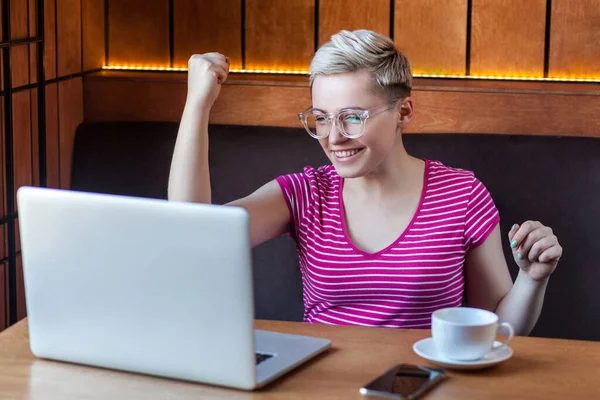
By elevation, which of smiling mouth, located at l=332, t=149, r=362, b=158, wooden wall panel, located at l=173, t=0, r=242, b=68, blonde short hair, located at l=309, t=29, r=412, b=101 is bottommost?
smiling mouth, located at l=332, t=149, r=362, b=158

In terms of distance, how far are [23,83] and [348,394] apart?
154cm

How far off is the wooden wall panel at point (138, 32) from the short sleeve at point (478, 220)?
1.43 m

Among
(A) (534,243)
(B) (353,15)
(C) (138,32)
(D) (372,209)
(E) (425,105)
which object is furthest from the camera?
(C) (138,32)

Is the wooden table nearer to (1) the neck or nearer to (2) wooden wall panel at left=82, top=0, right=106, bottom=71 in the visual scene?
(1) the neck

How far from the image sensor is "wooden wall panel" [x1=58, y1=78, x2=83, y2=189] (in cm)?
268

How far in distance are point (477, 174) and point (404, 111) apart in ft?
2.11

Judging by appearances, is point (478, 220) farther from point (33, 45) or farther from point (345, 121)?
point (33, 45)

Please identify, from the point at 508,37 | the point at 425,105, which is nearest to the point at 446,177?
the point at 425,105

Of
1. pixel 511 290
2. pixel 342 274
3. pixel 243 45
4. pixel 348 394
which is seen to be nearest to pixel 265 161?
pixel 243 45

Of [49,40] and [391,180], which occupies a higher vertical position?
[49,40]

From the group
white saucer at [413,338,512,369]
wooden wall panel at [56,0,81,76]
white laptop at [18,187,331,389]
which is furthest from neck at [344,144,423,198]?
wooden wall panel at [56,0,81,76]

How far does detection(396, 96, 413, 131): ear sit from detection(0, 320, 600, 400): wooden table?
1.64ft

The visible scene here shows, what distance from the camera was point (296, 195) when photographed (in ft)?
6.22

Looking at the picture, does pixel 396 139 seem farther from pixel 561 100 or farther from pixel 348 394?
pixel 561 100
